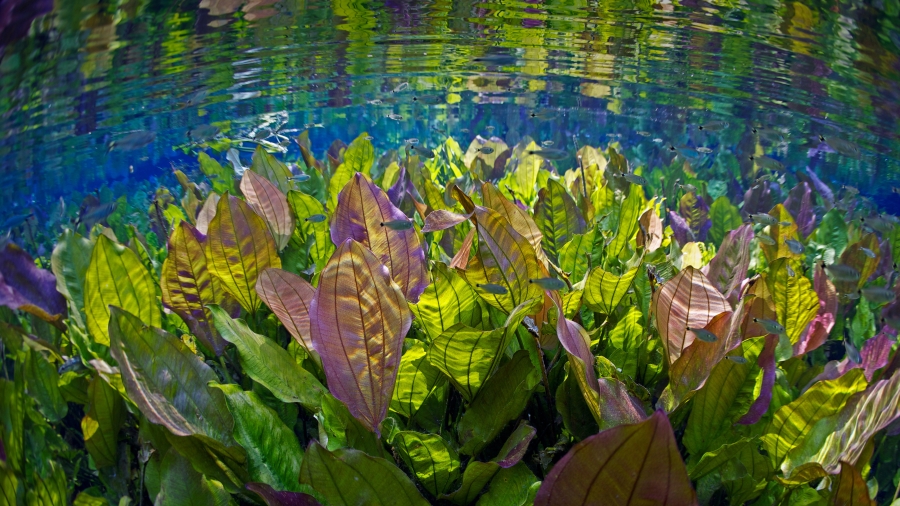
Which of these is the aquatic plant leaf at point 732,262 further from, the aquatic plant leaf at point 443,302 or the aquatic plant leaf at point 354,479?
the aquatic plant leaf at point 354,479

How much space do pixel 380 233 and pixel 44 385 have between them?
75 centimetres

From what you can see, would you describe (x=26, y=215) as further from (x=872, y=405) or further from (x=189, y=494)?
(x=872, y=405)

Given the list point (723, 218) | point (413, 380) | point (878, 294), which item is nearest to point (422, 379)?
point (413, 380)

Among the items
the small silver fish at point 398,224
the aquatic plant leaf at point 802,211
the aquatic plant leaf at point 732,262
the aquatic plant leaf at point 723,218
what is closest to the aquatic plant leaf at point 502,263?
the small silver fish at point 398,224

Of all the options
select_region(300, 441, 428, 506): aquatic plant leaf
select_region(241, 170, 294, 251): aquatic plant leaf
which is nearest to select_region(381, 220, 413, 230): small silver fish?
select_region(241, 170, 294, 251): aquatic plant leaf

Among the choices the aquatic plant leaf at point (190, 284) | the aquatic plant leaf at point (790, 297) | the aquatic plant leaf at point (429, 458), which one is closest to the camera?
the aquatic plant leaf at point (429, 458)

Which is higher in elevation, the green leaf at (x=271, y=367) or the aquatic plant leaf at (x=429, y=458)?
the green leaf at (x=271, y=367)

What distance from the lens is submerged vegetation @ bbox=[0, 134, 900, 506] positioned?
3.15ft

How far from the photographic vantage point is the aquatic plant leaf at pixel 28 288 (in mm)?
1349

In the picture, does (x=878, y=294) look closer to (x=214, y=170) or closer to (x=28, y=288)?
(x=28, y=288)

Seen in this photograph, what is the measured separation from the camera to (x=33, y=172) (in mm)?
2271

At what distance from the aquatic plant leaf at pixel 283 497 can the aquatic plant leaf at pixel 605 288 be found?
684 mm

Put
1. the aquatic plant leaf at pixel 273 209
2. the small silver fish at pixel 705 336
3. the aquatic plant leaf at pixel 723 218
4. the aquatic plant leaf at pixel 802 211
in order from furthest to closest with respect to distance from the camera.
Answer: the aquatic plant leaf at pixel 802 211, the aquatic plant leaf at pixel 723 218, the aquatic plant leaf at pixel 273 209, the small silver fish at pixel 705 336

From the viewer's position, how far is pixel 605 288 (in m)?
1.31
